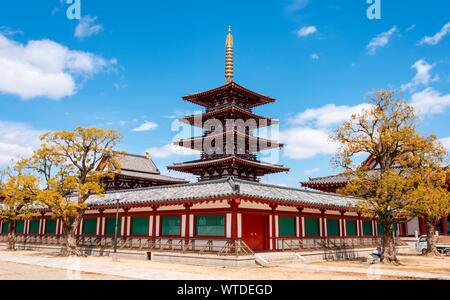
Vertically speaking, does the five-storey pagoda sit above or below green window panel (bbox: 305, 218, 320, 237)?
above

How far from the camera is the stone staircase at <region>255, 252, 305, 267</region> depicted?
20.7m

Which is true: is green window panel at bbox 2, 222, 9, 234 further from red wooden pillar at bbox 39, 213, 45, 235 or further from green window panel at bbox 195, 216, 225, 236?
green window panel at bbox 195, 216, 225, 236

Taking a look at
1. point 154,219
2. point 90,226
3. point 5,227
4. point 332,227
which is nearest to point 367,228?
point 332,227

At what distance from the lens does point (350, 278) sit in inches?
628

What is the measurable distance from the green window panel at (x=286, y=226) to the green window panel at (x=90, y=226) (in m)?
15.1

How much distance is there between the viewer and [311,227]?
2752cm

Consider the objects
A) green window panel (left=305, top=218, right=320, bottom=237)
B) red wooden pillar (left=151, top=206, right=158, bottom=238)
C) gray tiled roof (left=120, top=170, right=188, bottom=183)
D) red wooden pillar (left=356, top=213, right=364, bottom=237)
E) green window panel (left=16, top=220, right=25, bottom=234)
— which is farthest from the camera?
gray tiled roof (left=120, top=170, right=188, bottom=183)

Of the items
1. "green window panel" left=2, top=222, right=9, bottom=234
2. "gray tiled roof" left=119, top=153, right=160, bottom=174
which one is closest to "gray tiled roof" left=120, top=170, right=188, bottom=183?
"gray tiled roof" left=119, top=153, right=160, bottom=174

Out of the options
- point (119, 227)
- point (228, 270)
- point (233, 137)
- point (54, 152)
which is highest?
point (233, 137)

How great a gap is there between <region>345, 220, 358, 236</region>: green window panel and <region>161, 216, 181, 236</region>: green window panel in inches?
564

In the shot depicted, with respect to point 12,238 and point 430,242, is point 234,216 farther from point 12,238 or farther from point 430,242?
point 12,238

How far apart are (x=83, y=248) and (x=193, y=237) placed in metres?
10.9

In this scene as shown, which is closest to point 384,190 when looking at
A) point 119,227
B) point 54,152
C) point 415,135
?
point 415,135
